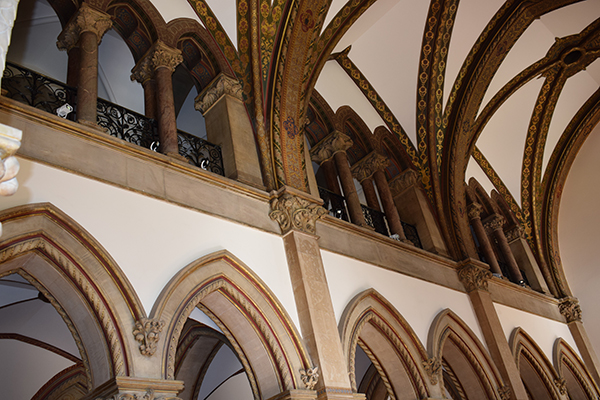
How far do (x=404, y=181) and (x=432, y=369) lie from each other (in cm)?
331

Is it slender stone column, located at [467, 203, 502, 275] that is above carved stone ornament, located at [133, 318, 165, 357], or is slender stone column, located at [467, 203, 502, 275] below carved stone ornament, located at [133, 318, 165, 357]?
above

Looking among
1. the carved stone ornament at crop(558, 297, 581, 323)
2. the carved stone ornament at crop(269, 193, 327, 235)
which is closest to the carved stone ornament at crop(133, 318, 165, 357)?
the carved stone ornament at crop(269, 193, 327, 235)

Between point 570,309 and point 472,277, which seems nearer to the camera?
point 472,277

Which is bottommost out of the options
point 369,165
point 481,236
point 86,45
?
point 481,236

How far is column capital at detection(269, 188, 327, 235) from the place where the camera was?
6.08m

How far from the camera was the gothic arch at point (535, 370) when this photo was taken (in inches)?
356

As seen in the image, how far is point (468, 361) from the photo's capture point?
7777 mm

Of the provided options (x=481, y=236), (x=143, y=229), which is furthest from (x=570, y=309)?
(x=143, y=229)

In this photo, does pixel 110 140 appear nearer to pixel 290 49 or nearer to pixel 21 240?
pixel 21 240

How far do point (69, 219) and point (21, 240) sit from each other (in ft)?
1.23

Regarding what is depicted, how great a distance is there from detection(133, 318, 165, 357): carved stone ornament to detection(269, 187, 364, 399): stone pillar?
1.64m

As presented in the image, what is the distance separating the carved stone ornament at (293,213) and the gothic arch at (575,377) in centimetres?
606

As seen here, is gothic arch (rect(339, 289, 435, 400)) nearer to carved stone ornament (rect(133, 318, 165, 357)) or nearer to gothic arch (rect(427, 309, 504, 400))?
gothic arch (rect(427, 309, 504, 400))

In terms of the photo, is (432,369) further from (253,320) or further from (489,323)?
(253,320)
